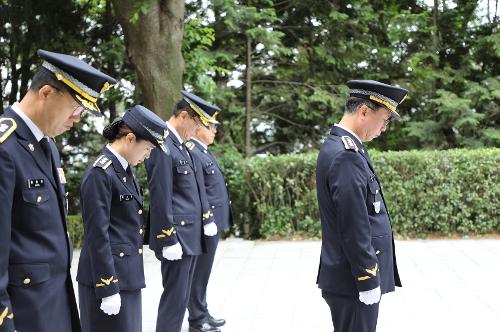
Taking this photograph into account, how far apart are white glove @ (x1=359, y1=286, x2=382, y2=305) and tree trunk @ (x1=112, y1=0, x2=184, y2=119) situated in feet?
22.2

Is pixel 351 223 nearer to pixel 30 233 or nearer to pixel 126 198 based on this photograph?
pixel 126 198

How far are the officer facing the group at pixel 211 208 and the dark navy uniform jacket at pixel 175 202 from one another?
0.91 feet

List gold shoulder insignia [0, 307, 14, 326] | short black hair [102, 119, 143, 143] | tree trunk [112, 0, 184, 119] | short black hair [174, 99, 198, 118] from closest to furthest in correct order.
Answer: gold shoulder insignia [0, 307, 14, 326]
short black hair [102, 119, 143, 143]
short black hair [174, 99, 198, 118]
tree trunk [112, 0, 184, 119]

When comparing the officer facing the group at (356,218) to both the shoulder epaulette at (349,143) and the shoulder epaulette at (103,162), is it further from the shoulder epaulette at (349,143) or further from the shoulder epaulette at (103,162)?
the shoulder epaulette at (103,162)

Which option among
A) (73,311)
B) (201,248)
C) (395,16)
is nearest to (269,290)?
(201,248)

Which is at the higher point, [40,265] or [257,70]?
[257,70]

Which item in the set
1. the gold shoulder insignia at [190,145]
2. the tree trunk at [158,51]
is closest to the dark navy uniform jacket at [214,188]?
the gold shoulder insignia at [190,145]

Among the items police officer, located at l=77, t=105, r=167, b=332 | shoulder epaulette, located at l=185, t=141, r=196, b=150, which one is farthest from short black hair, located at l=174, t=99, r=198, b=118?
police officer, located at l=77, t=105, r=167, b=332

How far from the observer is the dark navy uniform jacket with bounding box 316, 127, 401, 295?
322cm

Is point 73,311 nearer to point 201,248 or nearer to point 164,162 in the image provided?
point 164,162

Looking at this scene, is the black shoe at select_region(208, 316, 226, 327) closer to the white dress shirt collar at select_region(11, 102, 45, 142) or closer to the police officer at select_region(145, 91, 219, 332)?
the police officer at select_region(145, 91, 219, 332)

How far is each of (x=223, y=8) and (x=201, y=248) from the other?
7.87 metres

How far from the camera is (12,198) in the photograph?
7.64 ft

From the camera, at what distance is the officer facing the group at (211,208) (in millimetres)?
5469
